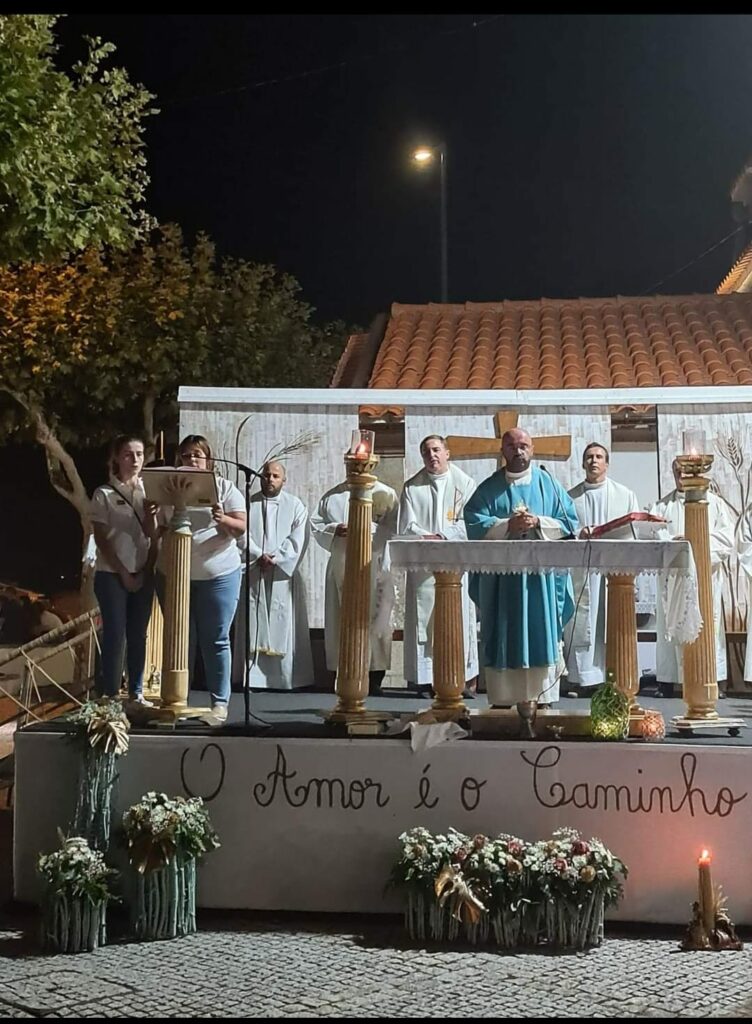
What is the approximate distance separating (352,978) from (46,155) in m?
6.06

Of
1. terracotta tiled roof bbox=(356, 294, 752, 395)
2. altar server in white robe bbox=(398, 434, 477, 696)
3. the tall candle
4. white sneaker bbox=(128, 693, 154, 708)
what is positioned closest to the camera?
the tall candle

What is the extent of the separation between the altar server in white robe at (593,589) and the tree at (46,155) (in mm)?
4174

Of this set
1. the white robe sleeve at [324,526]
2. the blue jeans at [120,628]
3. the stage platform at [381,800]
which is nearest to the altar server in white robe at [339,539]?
the white robe sleeve at [324,526]

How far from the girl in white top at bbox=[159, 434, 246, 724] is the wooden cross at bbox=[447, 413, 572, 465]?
2.62 m

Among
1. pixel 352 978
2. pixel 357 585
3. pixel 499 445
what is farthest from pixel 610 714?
pixel 499 445

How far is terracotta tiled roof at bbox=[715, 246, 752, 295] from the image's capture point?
15178mm

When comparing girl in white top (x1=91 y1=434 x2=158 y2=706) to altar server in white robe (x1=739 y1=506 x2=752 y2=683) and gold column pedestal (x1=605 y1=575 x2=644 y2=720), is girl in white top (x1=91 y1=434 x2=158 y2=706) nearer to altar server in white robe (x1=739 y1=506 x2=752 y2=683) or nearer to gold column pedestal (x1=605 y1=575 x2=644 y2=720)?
gold column pedestal (x1=605 y1=575 x2=644 y2=720)

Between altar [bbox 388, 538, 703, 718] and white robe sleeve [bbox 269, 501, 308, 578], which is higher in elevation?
white robe sleeve [bbox 269, 501, 308, 578]

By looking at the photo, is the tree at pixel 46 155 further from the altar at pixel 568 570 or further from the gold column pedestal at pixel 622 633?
the gold column pedestal at pixel 622 633

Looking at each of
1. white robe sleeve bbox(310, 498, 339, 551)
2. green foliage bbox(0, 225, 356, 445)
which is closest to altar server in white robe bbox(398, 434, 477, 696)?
white robe sleeve bbox(310, 498, 339, 551)

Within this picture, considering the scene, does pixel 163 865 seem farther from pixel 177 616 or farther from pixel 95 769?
pixel 177 616

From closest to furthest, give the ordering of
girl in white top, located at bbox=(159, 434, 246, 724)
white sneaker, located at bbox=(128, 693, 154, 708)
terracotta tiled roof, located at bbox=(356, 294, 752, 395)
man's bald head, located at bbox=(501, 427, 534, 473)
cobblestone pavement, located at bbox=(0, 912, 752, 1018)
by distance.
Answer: cobblestone pavement, located at bbox=(0, 912, 752, 1018) < white sneaker, located at bbox=(128, 693, 154, 708) < man's bald head, located at bbox=(501, 427, 534, 473) < girl in white top, located at bbox=(159, 434, 246, 724) < terracotta tiled roof, located at bbox=(356, 294, 752, 395)

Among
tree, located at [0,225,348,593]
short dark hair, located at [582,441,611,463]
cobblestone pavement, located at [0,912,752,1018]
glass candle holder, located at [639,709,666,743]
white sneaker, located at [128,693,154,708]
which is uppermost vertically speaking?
tree, located at [0,225,348,593]

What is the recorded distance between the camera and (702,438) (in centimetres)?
656
